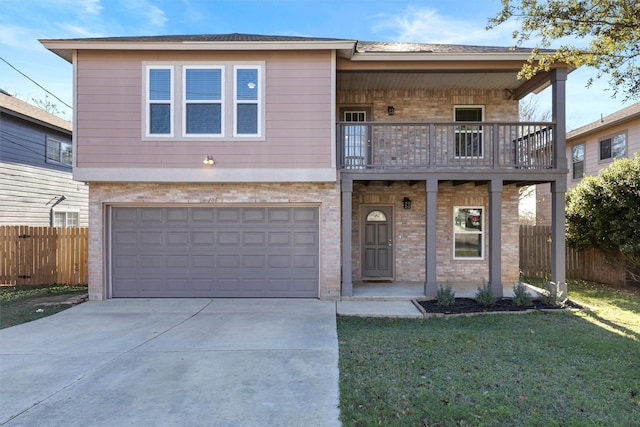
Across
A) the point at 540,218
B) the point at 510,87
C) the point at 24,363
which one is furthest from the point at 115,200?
the point at 540,218

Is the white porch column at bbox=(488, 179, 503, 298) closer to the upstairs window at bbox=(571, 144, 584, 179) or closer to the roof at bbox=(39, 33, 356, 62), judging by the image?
the roof at bbox=(39, 33, 356, 62)

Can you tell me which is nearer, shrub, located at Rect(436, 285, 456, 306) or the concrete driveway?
the concrete driveway

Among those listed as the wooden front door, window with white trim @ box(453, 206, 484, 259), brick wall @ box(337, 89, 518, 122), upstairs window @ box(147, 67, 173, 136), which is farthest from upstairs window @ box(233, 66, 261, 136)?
window with white trim @ box(453, 206, 484, 259)

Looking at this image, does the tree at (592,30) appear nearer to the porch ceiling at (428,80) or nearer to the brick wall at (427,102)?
the porch ceiling at (428,80)

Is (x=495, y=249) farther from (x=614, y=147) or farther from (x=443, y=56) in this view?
(x=614, y=147)

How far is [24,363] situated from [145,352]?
4.80 ft

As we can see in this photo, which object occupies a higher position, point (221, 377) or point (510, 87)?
point (510, 87)

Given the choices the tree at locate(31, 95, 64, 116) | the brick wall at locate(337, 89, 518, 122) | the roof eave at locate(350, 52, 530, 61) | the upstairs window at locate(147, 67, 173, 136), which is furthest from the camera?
the tree at locate(31, 95, 64, 116)

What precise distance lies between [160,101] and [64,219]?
31.9ft

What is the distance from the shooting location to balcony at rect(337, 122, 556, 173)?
27.4ft

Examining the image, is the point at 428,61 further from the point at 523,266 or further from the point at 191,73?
the point at 523,266

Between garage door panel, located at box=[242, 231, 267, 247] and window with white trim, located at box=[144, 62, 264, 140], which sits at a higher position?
window with white trim, located at box=[144, 62, 264, 140]

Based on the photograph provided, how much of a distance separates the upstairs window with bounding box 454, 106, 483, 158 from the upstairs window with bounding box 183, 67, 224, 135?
5522 mm

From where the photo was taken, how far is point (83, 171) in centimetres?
815
